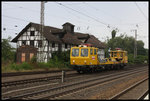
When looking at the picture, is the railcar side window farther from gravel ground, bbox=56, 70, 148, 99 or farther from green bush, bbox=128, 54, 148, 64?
green bush, bbox=128, 54, 148, 64

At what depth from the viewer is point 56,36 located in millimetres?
37906

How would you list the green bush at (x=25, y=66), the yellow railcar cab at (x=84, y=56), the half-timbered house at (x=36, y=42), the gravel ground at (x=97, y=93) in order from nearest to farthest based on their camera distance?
the gravel ground at (x=97, y=93) → the yellow railcar cab at (x=84, y=56) → the green bush at (x=25, y=66) → the half-timbered house at (x=36, y=42)

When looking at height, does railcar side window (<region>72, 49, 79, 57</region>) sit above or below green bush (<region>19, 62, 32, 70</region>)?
above

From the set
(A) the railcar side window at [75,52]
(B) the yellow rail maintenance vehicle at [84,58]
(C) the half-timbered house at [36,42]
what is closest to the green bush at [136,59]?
(C) the half-timbered house at [36,42]

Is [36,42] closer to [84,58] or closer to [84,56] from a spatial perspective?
[84,56]

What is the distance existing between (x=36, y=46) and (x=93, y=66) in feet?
56.9

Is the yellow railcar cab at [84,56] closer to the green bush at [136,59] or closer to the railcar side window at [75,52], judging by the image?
the railcar side window at [75,52]

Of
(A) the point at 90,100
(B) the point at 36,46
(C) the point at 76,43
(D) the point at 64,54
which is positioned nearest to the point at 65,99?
(A) the point at 90,100

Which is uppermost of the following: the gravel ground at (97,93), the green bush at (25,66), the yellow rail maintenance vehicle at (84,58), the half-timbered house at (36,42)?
the half-timbered house at (36,42)

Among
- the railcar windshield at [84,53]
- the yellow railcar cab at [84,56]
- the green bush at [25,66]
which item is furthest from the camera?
the green bush at [25,66]

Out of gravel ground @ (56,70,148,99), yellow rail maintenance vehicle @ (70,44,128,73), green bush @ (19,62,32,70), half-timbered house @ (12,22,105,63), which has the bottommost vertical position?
gravel ground @ (56,70,148,99)

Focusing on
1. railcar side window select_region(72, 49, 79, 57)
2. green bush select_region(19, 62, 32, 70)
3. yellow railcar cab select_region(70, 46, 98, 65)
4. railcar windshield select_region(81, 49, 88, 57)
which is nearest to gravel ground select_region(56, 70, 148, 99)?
yellow railcar cab select_region(70, 46, 98, 65)

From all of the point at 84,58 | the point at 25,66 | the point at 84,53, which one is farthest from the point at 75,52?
the point at 25,66

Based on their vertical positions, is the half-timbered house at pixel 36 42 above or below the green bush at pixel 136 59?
above
